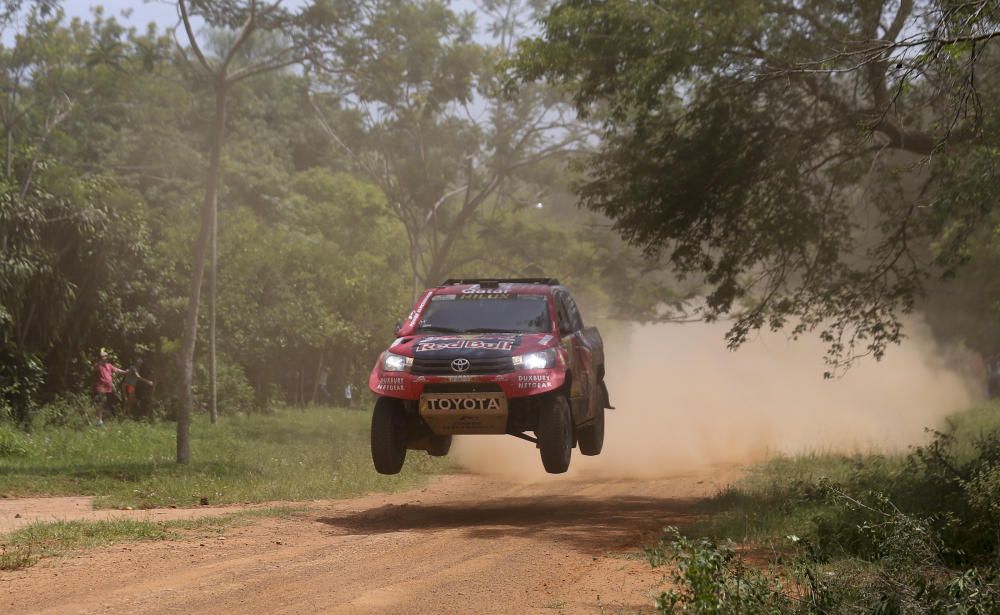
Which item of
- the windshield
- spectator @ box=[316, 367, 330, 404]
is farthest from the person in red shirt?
spectator @ box=[316, 367, 330, 404]

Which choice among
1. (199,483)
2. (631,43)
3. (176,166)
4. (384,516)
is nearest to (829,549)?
(384,516)

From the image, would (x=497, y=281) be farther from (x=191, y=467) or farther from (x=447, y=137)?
(x=447, y=137)

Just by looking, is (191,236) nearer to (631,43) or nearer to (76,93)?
(76,93)

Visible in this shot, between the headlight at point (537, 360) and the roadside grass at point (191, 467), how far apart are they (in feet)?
21.9

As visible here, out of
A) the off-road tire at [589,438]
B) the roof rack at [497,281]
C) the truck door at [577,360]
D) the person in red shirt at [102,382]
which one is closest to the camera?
the truck door at [577,360]

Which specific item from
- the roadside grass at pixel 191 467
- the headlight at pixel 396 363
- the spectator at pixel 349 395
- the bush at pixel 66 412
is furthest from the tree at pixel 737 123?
the spectator at pixel 349 395

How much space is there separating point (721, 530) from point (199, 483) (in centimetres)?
881

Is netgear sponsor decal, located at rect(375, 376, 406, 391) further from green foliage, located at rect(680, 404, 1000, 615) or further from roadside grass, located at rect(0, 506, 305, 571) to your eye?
green foliage, located at rect(680, 404, 1000, 615)

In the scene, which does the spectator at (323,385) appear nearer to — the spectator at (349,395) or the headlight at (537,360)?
the spectator at (349,395)

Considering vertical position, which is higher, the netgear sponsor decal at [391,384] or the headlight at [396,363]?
the headlight at [396,363]

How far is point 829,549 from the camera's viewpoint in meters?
9.83

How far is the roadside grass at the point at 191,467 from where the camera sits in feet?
52.1

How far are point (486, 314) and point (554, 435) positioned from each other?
198cm

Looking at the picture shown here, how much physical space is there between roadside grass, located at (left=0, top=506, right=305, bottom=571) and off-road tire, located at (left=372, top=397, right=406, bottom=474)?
221 cm
